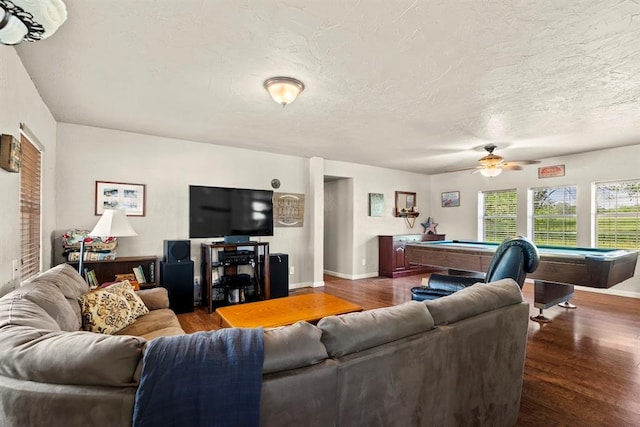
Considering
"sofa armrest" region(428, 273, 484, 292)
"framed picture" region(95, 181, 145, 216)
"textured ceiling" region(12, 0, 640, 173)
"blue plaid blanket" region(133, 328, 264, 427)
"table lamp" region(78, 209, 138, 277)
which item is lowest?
"sofa armrest" region(428, 273, 484, 292)

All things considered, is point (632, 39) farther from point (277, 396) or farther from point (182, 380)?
point (182, 380)

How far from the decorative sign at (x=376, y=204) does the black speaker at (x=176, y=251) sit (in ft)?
12.3

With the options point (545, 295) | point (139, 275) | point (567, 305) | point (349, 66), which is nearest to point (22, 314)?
point (349, 66)

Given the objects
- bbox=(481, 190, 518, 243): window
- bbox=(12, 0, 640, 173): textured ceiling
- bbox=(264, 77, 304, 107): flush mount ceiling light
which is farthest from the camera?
bbox=(481, 190, 518, 243): window

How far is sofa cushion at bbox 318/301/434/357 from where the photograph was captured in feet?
3.71

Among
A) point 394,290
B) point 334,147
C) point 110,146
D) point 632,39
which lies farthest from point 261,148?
point 632,39

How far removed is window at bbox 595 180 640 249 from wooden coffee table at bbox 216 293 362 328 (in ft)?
15.9

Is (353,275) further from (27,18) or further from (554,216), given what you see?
(27,18)

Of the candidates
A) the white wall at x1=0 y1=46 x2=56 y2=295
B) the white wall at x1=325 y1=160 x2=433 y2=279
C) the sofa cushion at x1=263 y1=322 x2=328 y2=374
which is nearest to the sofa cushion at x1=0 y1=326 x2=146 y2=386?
the sofa cushion at x1=263 y1=322 x2=328 y2=374

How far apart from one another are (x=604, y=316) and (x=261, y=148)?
5047 millimetres

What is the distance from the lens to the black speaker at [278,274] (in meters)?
4.71

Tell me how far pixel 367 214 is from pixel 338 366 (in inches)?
218

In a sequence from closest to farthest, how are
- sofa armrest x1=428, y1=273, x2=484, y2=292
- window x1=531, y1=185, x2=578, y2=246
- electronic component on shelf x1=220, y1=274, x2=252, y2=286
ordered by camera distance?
sofa armrest x1=428, y1=273, x2=484, y2=292 < electronic component on shelf x1=220, y1=274, x2=252, y2=286 < window x1=531, y1=185, x2=578, y2=246

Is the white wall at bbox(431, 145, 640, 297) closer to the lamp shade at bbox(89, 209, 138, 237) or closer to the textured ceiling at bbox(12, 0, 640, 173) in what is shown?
the textured ceiling at bbox(12, 0, 640, 173)
